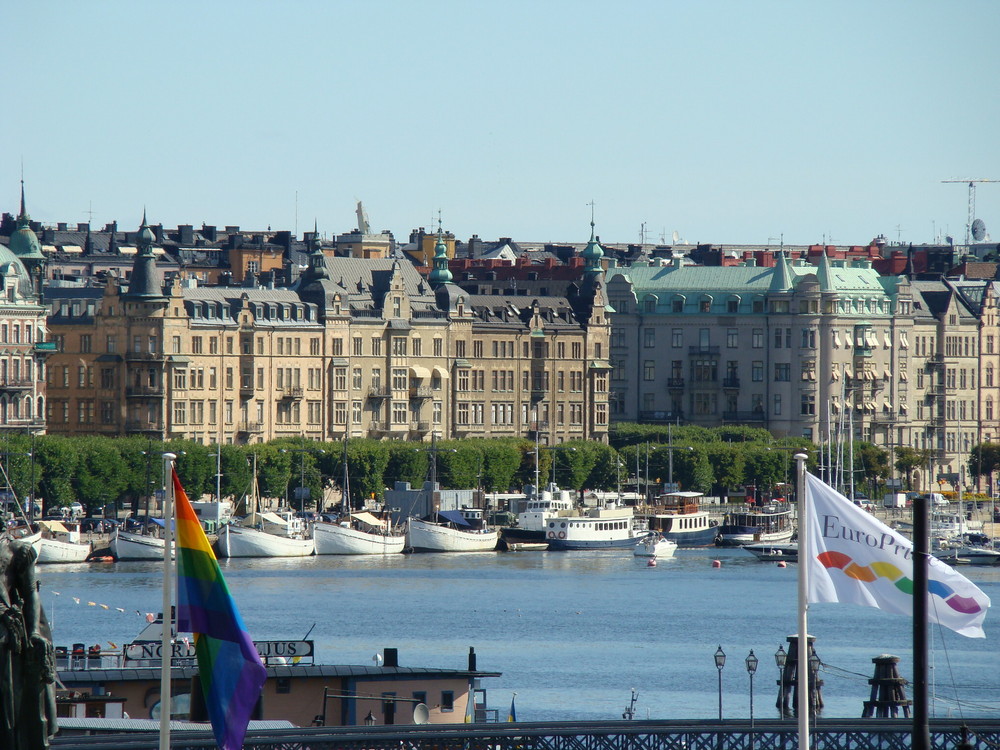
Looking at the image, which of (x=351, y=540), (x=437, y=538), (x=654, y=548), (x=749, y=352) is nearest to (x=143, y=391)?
(x=437, y=538)

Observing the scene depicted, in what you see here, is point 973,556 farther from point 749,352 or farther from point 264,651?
point 264,651

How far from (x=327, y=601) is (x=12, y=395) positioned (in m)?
39.3

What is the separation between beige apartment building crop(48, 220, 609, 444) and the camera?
12838cm

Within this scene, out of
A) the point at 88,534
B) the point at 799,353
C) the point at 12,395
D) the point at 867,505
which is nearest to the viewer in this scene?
the point at 88,534

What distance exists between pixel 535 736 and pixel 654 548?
82.7m

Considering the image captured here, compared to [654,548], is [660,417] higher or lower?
higher

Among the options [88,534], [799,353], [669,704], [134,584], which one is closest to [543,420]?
[799,353]

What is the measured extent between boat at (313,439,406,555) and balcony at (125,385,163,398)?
14.1 metres

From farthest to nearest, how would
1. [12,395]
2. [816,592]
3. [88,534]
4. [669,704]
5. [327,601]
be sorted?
1. [12,395]
2. [88,534]
3. [327,601]
4. [669,704]
5. [816,592]

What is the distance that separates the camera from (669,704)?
6194 centimetres

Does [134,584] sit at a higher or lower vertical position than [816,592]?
lower

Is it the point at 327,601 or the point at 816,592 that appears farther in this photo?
the point at 327,601

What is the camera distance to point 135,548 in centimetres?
10231

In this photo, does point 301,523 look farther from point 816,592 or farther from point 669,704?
point 816,592
